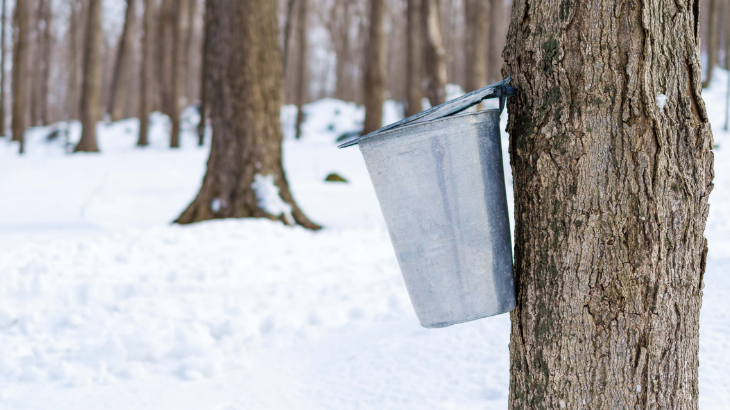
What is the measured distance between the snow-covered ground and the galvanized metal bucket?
0.75 metres

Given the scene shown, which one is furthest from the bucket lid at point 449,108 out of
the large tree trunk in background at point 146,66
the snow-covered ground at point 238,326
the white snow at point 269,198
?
the large tree trunk in background at point 146,66

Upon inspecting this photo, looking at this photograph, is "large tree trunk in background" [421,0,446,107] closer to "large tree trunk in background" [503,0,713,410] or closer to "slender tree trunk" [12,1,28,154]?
"large tree trunk in background" [503,0,713,410]

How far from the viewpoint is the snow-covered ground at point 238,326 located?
7.25ft

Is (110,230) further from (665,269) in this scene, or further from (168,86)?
(168,86)

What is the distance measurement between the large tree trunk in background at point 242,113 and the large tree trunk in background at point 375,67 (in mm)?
5759

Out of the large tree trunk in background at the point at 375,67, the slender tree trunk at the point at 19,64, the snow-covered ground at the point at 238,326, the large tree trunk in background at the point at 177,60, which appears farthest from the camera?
the large tree trunk in background at the point at 177,60

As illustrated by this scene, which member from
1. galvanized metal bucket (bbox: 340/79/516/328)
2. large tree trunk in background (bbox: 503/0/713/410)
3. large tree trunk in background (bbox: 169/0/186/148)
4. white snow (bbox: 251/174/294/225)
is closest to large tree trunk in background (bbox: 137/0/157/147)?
large tree trunk in background (bbox: 169/0/186/148)

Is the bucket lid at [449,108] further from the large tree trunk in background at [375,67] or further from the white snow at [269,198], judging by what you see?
the large tree trunk in background at [375,67]

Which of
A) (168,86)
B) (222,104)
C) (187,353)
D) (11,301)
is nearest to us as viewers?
(187,353)

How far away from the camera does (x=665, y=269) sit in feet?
4.25

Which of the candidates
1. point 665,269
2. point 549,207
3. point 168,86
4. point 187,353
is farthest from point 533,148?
point 168,86

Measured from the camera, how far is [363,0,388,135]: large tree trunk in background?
36.4 ft

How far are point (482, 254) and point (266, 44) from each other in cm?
438

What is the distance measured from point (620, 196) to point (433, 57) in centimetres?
920
